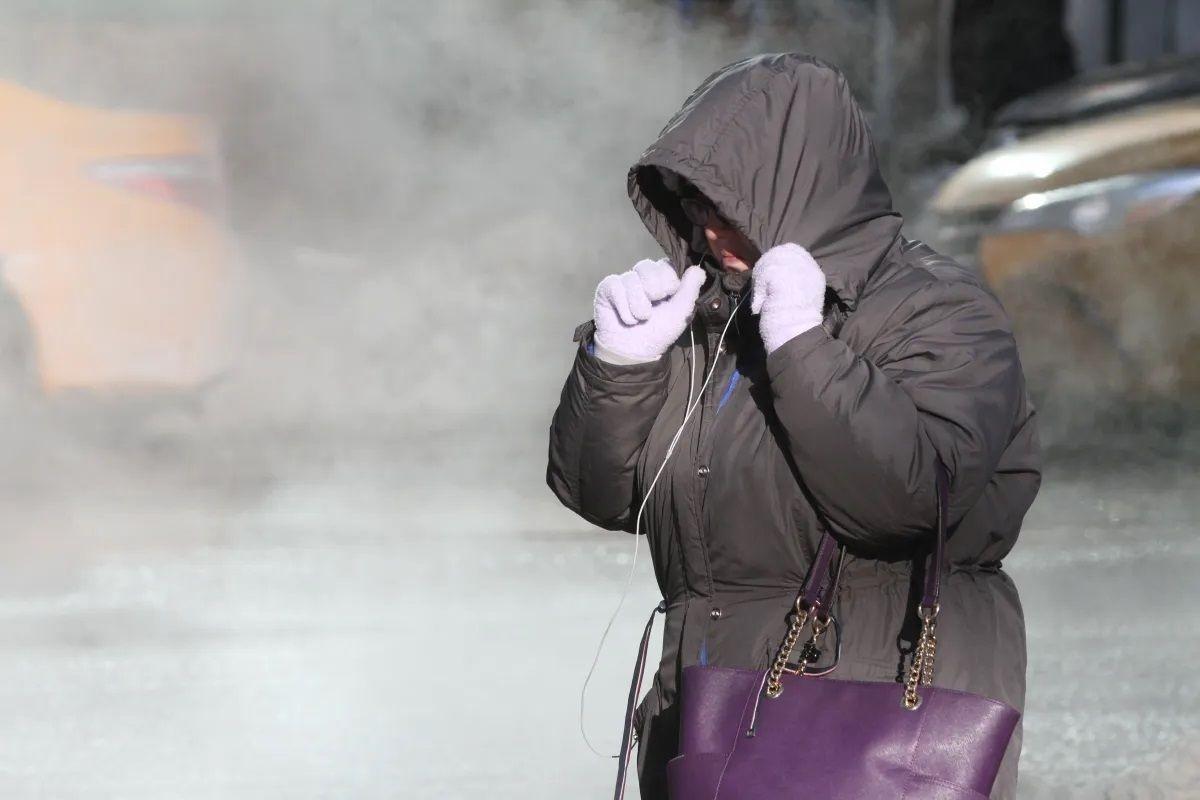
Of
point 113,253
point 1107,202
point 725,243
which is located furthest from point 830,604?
Answer: point 113,253

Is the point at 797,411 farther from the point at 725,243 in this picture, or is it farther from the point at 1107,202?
the point at 1107,202

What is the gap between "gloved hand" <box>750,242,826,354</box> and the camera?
167cm

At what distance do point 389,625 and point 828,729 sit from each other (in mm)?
3631

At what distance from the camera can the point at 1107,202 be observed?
22.0 feet

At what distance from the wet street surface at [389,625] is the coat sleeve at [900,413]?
188cm

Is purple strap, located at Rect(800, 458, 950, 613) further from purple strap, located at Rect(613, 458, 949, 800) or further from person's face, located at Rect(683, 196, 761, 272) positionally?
person's face, located at Rect(683, 196, 761, 272)

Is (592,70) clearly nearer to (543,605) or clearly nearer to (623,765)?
(543,605)

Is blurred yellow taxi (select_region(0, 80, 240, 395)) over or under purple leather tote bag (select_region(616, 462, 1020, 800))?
under

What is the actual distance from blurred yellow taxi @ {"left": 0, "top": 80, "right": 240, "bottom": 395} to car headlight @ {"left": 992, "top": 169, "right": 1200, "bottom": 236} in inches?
150

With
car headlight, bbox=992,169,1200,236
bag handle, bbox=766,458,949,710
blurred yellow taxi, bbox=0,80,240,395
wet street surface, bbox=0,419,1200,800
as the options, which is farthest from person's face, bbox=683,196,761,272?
blurred yellow taxi, bbox=0,80,240,395

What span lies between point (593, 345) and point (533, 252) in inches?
230

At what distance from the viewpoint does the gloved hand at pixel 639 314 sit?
1.87m

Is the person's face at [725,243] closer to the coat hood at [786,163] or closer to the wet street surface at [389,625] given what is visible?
the coat hood at [786,163]

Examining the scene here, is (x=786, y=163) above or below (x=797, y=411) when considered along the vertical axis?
above
